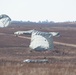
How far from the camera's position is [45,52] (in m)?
47.6

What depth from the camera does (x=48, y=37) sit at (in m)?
51.9

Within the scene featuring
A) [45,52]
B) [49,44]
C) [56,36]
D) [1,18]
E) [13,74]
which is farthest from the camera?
[1,18]

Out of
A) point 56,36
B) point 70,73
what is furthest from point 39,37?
point 70,73

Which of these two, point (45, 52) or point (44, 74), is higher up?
point (44, 74)

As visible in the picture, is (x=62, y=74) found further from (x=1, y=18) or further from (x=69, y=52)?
(x=1, y=18)

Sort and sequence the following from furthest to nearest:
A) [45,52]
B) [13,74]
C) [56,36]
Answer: [56,36] < [45,52] < [13,74]

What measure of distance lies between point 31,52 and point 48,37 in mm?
5146

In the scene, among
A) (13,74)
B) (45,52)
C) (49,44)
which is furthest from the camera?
(49,44)

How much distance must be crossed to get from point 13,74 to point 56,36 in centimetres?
6909

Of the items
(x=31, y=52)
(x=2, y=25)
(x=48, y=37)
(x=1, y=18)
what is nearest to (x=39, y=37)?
(x=48, y=37)

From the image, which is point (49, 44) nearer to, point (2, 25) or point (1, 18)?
point (1, 18)

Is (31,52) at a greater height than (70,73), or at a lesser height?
lesser

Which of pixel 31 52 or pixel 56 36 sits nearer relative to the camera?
pixel 31 52

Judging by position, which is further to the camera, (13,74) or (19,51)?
(19,51)
